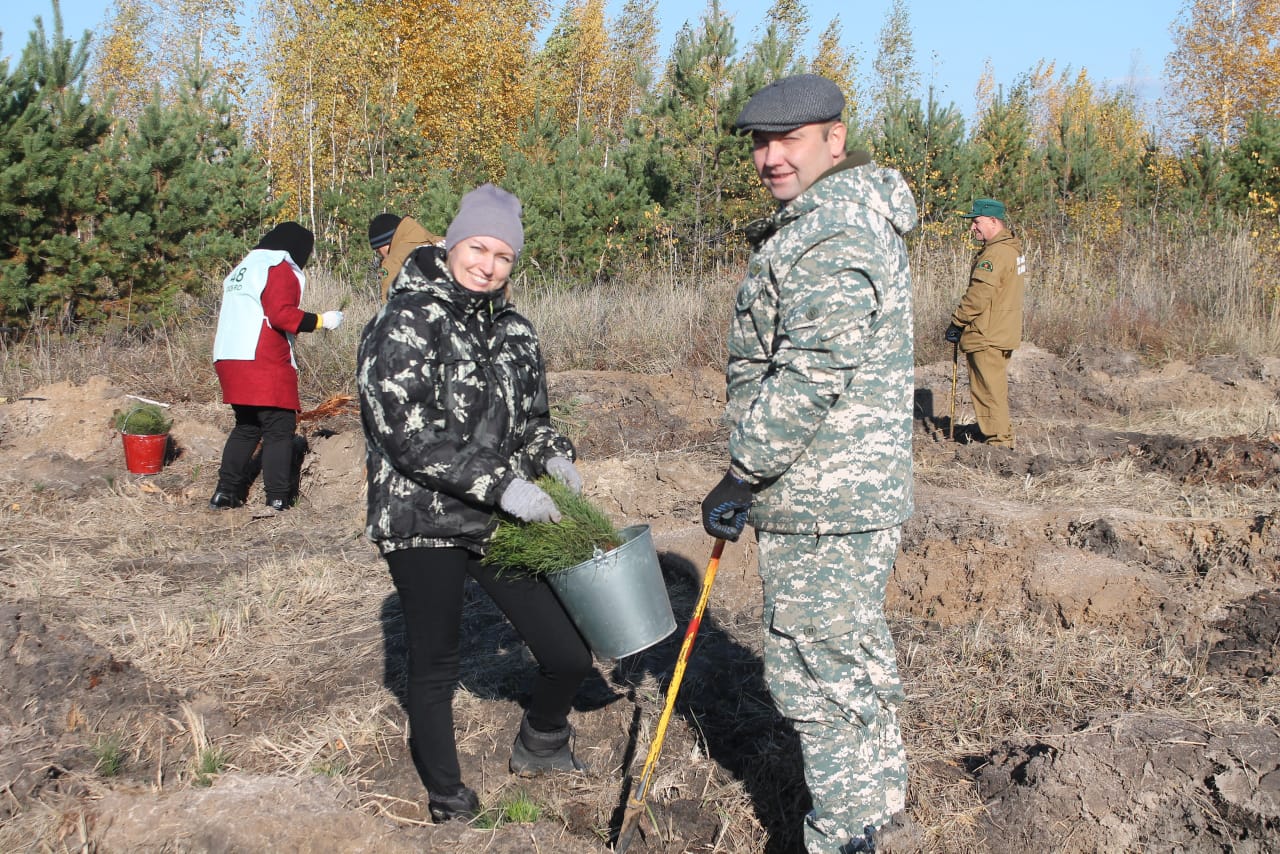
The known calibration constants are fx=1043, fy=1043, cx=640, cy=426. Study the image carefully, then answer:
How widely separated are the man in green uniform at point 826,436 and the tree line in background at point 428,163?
27.6ft

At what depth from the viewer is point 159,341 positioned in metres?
9.98

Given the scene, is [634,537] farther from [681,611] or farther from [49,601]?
[49,601]

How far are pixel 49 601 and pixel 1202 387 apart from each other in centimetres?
974

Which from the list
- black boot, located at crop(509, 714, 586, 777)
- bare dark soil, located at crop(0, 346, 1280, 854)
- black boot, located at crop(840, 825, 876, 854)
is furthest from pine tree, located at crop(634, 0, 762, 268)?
black boot, located at crop(840, 825, 876, 854)

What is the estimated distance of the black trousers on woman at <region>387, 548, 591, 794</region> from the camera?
2.83m

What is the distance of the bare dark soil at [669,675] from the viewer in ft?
9.48

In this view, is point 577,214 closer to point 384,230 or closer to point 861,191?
point 384,230

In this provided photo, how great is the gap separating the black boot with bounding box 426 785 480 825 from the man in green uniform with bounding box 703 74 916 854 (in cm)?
97

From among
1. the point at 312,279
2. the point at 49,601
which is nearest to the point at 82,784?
the point at 49,601

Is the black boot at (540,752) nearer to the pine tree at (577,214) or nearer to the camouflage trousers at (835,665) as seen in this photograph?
the camouflage trousers at (835,665)

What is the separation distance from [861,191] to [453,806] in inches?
79.5

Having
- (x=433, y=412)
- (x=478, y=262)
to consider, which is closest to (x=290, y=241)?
(x=478, y=262)

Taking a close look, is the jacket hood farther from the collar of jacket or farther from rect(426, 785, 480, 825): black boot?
rect(426, 785, 480, 825): black boot

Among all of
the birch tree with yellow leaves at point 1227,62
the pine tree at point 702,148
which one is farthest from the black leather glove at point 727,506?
the birch tree with yellow leaves at point 1227,62
